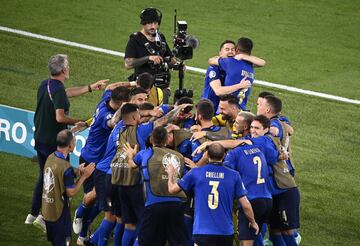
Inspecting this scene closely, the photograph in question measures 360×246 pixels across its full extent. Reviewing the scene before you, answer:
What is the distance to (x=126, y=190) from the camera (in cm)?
1373

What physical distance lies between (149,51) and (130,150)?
10.7 ft

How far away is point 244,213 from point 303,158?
534cm

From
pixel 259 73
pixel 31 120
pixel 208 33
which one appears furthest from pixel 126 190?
pixel 208 33

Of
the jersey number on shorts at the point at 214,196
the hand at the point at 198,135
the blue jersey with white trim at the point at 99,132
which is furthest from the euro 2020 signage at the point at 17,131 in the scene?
the jersey number on shorts at the point at 214,196

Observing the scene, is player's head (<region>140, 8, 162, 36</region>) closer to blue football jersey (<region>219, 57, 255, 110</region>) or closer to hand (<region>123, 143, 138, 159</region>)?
blue football jersey (<region>219, 57, 255, 110</region>)

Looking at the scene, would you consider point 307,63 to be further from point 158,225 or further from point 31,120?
point 158,225

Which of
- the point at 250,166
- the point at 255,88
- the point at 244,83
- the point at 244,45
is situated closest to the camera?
the point at 250,166

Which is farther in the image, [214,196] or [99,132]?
[99,132]

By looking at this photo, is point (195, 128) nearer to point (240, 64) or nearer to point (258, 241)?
point (258, 241)

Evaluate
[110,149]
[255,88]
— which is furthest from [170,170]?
[255,88]

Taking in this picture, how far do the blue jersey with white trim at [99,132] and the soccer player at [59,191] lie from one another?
87cm

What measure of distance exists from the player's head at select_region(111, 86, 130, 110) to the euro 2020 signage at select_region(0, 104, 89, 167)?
241 cm

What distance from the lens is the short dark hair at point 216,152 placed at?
40.7 ft

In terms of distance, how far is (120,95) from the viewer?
14.5 metres
